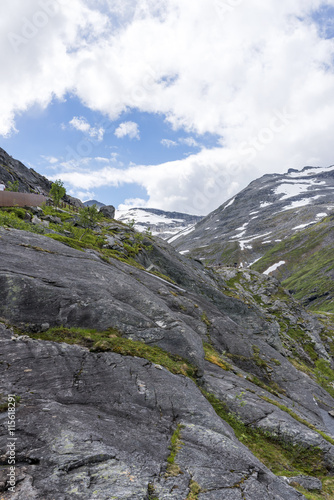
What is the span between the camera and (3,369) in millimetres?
11391

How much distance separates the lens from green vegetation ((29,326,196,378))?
Result: 15164mm

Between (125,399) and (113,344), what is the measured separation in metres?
3.78

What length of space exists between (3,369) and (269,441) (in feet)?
54.5

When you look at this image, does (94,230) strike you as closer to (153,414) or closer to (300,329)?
(153,414)

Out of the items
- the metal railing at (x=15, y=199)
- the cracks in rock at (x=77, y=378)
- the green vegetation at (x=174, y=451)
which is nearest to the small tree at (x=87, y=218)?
the metal railing at (x=15, y=199)

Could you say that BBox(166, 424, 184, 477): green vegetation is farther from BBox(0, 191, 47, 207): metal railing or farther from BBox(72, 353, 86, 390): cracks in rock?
BBox(0, 191, 47, 207): metal railing

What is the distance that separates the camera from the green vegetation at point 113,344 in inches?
597

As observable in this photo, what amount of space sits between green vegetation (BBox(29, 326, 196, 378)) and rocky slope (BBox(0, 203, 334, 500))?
9 cm

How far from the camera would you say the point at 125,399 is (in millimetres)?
12656

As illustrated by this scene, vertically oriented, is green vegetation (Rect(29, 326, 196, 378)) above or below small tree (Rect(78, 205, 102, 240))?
below

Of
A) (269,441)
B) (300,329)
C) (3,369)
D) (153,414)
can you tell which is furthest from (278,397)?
(300,329)

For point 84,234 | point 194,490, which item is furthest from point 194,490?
point 84,234

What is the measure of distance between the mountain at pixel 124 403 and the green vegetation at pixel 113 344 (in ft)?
0.29

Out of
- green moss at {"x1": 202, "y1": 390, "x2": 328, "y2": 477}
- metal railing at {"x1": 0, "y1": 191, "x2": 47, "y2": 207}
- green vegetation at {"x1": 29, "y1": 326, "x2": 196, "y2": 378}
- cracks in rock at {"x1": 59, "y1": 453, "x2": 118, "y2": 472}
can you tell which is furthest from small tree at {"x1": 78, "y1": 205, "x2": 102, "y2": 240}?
cracks in rock at {"x1": 59, "y1": 453, "x2": 118, "y2": 472}
